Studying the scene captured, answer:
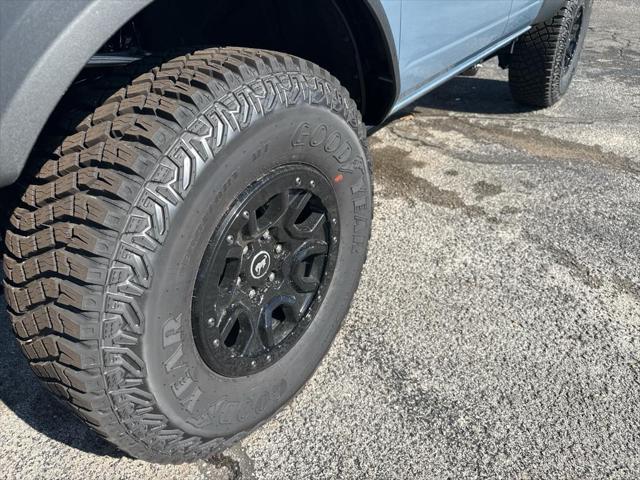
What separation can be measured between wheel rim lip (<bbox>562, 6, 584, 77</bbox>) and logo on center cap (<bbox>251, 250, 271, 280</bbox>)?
3.41 meters

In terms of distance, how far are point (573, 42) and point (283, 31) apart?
11.0 feet

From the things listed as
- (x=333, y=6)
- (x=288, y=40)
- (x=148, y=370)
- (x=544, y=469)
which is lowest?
(x=544, y=469)

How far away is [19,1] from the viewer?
0.98m

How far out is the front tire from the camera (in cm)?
118

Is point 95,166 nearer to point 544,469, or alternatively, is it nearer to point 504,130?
point 544,469

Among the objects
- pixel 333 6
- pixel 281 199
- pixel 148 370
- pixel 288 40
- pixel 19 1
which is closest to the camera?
pixel 19 1

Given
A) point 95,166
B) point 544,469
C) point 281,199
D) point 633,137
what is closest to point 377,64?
point 281,199

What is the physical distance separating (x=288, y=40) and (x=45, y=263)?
3.86ft

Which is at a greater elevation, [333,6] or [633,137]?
[333,6]

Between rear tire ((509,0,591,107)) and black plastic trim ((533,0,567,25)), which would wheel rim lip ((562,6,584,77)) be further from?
black plastic trim ((533,0,567,25))

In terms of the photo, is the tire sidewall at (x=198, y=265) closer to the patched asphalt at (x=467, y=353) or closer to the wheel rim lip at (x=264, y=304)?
the wheel rim lip at (x=264, y=304)

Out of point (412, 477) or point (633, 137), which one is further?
point (633, 137)

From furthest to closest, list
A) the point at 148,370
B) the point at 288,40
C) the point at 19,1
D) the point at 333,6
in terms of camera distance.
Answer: the point at 288,40 < the point at 333,6 < the point at 148,370 < the point at 19,1

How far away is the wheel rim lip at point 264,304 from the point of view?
4.57 feet
